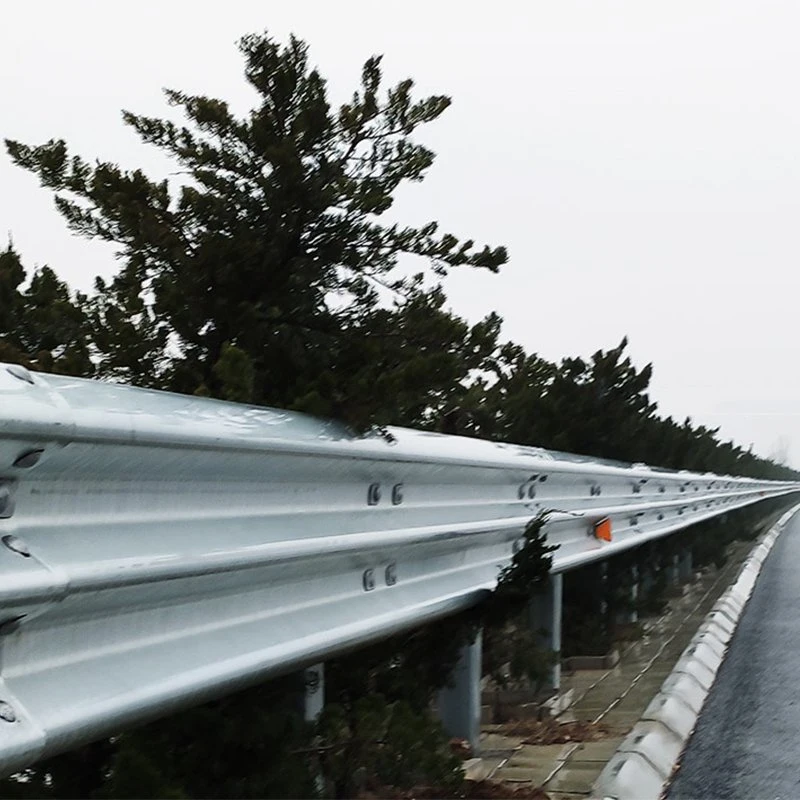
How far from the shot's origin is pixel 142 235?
146 inches

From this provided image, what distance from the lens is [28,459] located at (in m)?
1.92

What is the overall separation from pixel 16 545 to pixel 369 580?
5.16 ft

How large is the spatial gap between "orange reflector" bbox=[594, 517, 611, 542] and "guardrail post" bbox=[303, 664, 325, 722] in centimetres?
329

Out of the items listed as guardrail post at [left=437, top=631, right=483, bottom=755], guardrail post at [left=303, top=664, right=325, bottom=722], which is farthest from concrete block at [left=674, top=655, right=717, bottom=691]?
guardrail post at [left=303, top=664, right=325, bottom=722]

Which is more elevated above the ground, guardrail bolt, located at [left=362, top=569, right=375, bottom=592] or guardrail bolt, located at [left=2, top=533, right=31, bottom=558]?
guardrail bolt, located at [left=2, top=533, right=31, bottom=558]

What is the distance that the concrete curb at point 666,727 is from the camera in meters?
4.11

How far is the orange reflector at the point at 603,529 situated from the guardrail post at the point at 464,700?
1.96m

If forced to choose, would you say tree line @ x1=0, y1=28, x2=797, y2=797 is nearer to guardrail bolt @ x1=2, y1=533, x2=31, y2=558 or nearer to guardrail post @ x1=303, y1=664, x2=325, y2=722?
guardrail post @ x1=303, y1=664, x2=325, y2=722

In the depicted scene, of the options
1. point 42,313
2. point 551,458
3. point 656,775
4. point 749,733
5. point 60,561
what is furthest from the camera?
point 551,458

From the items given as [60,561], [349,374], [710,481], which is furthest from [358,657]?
[710,481]

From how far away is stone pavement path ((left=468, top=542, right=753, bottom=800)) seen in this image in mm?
4406

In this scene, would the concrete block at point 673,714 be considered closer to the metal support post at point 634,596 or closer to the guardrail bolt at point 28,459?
the metal support post at point 634,596

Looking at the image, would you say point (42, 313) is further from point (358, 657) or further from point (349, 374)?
point (358, 657)

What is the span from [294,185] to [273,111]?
25 centimetres
